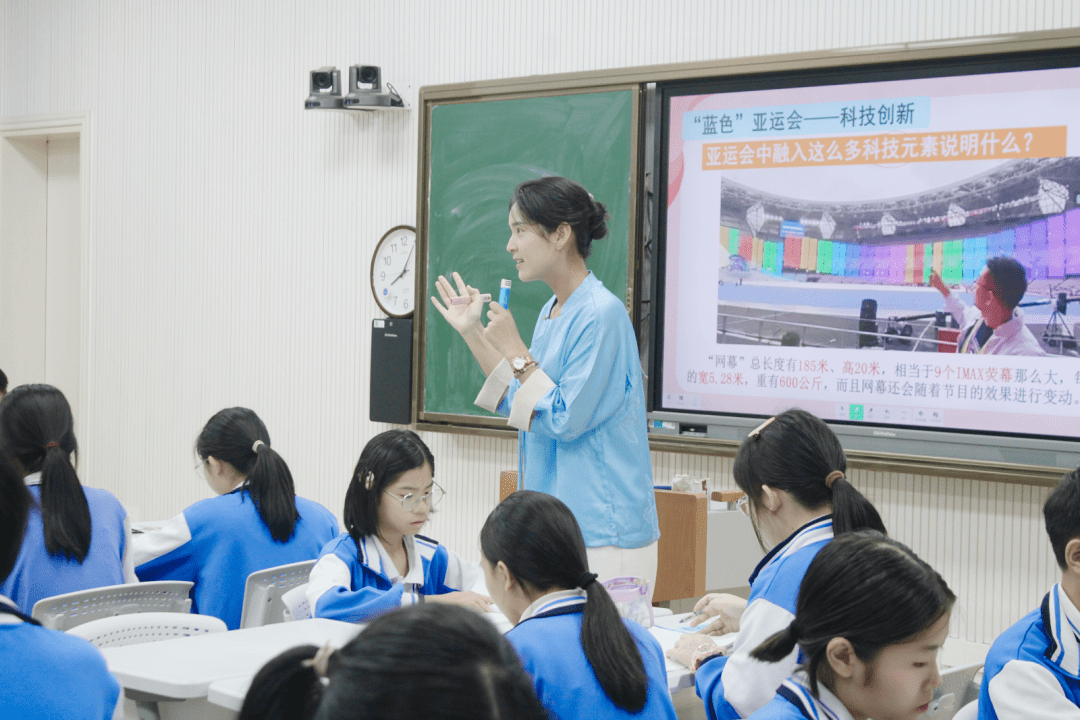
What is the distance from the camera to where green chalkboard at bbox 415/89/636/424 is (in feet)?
13.6

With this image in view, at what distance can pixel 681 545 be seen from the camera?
10.4 feet

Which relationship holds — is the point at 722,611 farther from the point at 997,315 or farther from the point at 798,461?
the point at 997,315

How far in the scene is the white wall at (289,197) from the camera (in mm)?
3688

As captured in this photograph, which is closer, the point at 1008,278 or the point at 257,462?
the point at 257,462

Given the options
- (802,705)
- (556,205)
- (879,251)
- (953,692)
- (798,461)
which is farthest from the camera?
(879,251)

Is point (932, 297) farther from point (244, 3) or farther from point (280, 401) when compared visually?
point (244, 3)

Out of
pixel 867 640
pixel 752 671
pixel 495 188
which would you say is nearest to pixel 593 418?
pixel 752 671

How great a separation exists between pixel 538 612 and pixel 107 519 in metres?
1.51

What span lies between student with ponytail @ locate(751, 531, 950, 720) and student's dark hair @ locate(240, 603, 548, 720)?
0.71 metres

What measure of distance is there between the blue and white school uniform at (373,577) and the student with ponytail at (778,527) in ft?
1.98

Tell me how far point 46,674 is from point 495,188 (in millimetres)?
3328

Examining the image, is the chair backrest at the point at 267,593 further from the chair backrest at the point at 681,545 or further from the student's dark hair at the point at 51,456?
the chair backrest at the point at 681,545

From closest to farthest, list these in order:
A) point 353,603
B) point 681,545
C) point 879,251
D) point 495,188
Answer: point 353,603 < point 681,545 < point 879,251 < point 495,188

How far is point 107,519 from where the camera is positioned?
8.71 feet
